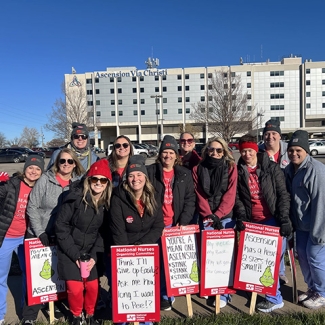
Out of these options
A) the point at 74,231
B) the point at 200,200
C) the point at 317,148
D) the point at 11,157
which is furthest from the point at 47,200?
the point at 11,157

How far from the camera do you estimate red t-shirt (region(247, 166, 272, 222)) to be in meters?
3.89

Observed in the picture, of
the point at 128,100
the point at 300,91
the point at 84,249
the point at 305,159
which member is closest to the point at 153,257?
the point at 84,249

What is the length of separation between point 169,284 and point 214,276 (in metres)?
0.57

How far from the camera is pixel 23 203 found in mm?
3730

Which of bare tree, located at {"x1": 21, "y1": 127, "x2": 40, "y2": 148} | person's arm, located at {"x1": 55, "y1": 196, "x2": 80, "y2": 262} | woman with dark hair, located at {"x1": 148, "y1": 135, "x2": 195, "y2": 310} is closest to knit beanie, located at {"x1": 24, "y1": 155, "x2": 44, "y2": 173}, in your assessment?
person's arm, located at {"x1": 55, "y1": 196, "x2": 80, "y2": 262}

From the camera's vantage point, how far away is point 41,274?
3.69 metres

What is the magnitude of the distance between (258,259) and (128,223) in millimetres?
1677

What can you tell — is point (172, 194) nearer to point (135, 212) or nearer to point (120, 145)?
point (135, 212)

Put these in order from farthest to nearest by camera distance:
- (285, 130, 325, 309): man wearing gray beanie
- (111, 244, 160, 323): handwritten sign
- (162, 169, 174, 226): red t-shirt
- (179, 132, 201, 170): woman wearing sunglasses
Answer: (179, 132, 201, 170): woman wearing sunglasses, (162, 169, 174, 226): red t-shirt, (285, 130, 325, 309): man wearing gray beanie, (111, 244, 160, 323): handwritten sign

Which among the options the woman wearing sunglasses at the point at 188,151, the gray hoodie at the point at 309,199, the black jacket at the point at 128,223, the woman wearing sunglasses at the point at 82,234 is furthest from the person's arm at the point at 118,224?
the gray hoodie at the point at 309,199

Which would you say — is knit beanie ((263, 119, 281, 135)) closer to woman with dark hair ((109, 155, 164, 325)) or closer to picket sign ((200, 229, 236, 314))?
picket sign ((200, 229, 236, 314))

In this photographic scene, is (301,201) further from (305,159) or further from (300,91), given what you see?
(300,91)

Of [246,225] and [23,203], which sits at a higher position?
[23,203]

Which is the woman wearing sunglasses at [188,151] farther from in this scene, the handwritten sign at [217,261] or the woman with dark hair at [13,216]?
the woman with dark hair at [13,216]
